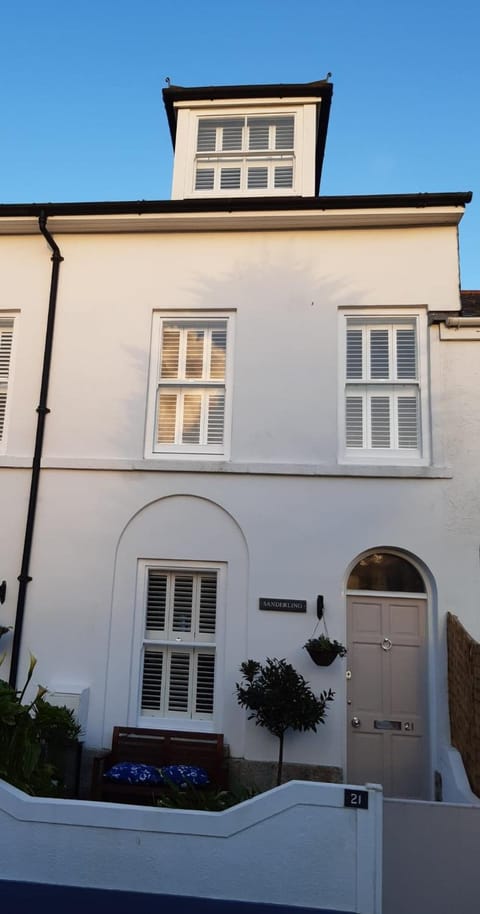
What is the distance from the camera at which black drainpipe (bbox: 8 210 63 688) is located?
309 inches

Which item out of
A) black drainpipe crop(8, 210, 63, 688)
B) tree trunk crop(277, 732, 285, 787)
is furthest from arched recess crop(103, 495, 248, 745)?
black drainpipe crop(8, 210, 63, 688)

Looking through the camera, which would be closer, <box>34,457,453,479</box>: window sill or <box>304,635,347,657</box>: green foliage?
<box>304,635,347,657</box>: green foliage

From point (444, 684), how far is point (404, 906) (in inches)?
105

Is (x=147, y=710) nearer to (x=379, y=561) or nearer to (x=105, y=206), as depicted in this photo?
(x=379, y=561)

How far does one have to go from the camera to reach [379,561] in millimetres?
7770

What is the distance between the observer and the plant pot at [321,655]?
23.6ft

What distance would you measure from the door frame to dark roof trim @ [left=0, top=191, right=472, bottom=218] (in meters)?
4.28

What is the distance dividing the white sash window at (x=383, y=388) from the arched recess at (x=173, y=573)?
1.98 meters

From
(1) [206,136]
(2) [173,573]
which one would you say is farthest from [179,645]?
(1) [206,136]

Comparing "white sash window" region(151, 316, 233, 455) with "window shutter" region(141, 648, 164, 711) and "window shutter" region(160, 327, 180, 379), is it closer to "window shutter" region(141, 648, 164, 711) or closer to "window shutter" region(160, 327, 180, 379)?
"window shutter" region(160, 327, 180, 379)

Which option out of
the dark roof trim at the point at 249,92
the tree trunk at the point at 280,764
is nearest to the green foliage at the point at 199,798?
the tree trunk at the point at 280,764

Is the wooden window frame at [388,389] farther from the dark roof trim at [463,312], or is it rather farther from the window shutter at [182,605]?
the window shutter at [182,605]

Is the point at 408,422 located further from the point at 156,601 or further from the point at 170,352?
the point at 156,601

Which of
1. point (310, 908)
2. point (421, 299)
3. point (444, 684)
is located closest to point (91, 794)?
point (310, 908)
